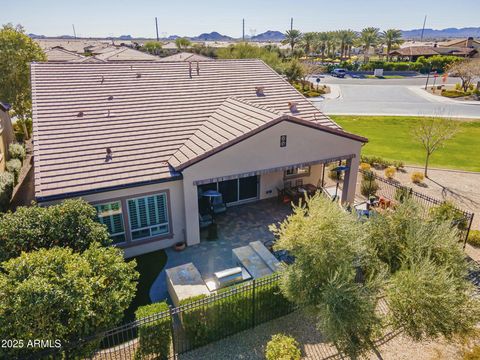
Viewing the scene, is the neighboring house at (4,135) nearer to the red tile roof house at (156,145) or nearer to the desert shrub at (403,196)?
the red tile roof house at (156,145)

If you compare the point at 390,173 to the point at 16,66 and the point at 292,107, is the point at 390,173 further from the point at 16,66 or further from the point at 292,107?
the point at 16,66

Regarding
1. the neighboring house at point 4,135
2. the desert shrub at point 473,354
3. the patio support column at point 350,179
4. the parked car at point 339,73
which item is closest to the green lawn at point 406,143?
the patio support column at point 350,179

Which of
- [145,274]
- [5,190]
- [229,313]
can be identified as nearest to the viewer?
[229,313]

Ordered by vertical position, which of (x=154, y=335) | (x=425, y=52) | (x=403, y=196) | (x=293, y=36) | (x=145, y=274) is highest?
(x=293, y=36)

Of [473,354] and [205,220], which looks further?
[205,220]

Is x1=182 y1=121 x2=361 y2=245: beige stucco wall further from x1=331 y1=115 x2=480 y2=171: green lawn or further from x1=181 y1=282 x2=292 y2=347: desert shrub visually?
x1=331 y1=115 x2=480 y2=171: green lawn

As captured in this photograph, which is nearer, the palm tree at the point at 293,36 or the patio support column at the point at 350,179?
the patio support column at the point at 350,179

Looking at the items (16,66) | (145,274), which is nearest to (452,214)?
(145,274)
